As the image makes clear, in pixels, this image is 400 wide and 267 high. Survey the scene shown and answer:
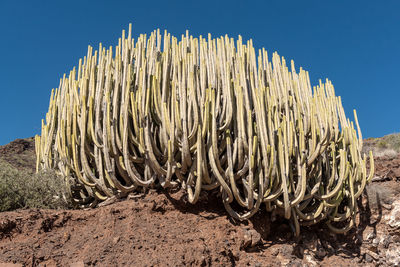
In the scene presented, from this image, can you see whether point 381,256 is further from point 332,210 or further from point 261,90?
point 261,90

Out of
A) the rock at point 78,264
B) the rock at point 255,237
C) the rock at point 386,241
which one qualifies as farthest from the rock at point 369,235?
the rock at point 78,264

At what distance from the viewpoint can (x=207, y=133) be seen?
497 centimetres

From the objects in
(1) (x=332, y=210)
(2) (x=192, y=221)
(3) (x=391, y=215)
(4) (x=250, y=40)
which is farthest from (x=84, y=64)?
(3) (x=391, y=215)

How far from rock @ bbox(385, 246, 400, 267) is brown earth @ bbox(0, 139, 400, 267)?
1cm

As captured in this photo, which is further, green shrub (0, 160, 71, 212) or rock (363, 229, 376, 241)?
rock (363, 229, 376, 241)

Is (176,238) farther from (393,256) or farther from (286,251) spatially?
(393,256)

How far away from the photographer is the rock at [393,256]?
18.7 ft

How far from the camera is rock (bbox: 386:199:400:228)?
595 centimetres

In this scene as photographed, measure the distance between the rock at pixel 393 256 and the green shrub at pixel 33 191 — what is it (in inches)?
205

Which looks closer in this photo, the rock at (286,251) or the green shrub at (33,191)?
the rock at (286,251)

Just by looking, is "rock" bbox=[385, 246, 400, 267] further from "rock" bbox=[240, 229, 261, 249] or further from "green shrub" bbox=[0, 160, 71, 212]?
"green shrub" bbox=[0, 160, 71, 212]

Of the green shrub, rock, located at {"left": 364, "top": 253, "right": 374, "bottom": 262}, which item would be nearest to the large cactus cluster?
the green shrub

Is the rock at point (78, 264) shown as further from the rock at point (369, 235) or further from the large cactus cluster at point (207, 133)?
the rock at point (369, 235)

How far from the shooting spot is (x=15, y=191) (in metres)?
6.02
